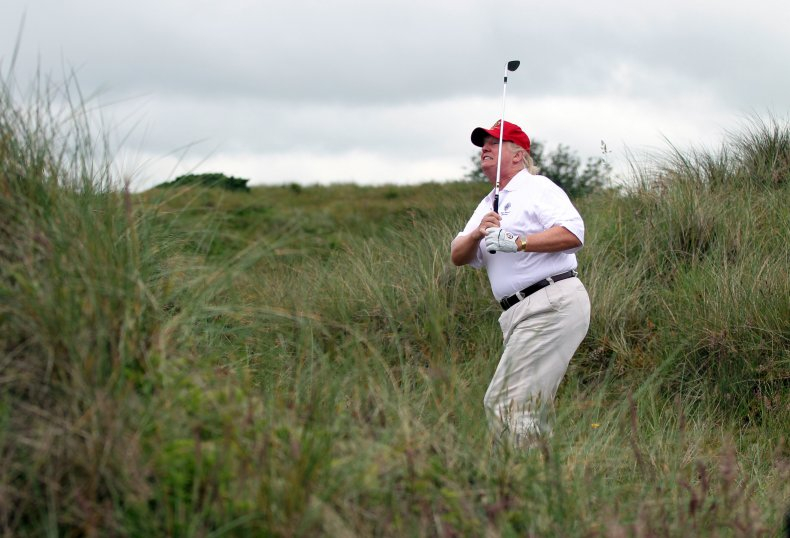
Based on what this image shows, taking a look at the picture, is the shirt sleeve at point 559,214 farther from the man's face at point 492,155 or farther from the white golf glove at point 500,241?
the man's face at point 492,155

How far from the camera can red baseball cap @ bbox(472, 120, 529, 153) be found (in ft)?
24.0

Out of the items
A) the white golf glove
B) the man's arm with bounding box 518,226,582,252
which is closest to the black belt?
the man's arm with bounding box 518,226,582,252

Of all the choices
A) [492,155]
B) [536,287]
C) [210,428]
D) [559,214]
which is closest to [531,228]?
[559,214]

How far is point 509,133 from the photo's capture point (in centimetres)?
734

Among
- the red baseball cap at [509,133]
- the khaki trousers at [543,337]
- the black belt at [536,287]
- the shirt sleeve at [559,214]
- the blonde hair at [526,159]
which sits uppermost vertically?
the red baseball cap at [509,133]

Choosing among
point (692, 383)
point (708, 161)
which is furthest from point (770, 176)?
point (692, 383)

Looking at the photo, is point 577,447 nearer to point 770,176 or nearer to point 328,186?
point 770,176

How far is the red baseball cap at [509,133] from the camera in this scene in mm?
7324

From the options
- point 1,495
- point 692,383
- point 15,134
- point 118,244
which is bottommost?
point 692,383

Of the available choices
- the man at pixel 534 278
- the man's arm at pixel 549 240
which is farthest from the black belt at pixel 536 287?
the man's arm at pixel 549 240

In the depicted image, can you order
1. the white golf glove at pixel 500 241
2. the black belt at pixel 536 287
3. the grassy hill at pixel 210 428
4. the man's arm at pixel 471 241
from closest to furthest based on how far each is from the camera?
the grassy hill at pixel 210 428, the white golf glove at pixel 500 241, the man's arm at pixel 471 241, the black belt at pixel 536 287

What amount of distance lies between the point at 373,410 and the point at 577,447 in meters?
1.09

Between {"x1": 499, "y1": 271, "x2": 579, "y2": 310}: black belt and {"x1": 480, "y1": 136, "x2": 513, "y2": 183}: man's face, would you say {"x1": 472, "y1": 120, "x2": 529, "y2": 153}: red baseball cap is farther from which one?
{"x1": 499, "y1": 271, "x2": 579, "y2": 310}: black belt

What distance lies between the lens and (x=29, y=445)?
3734 millimetres
